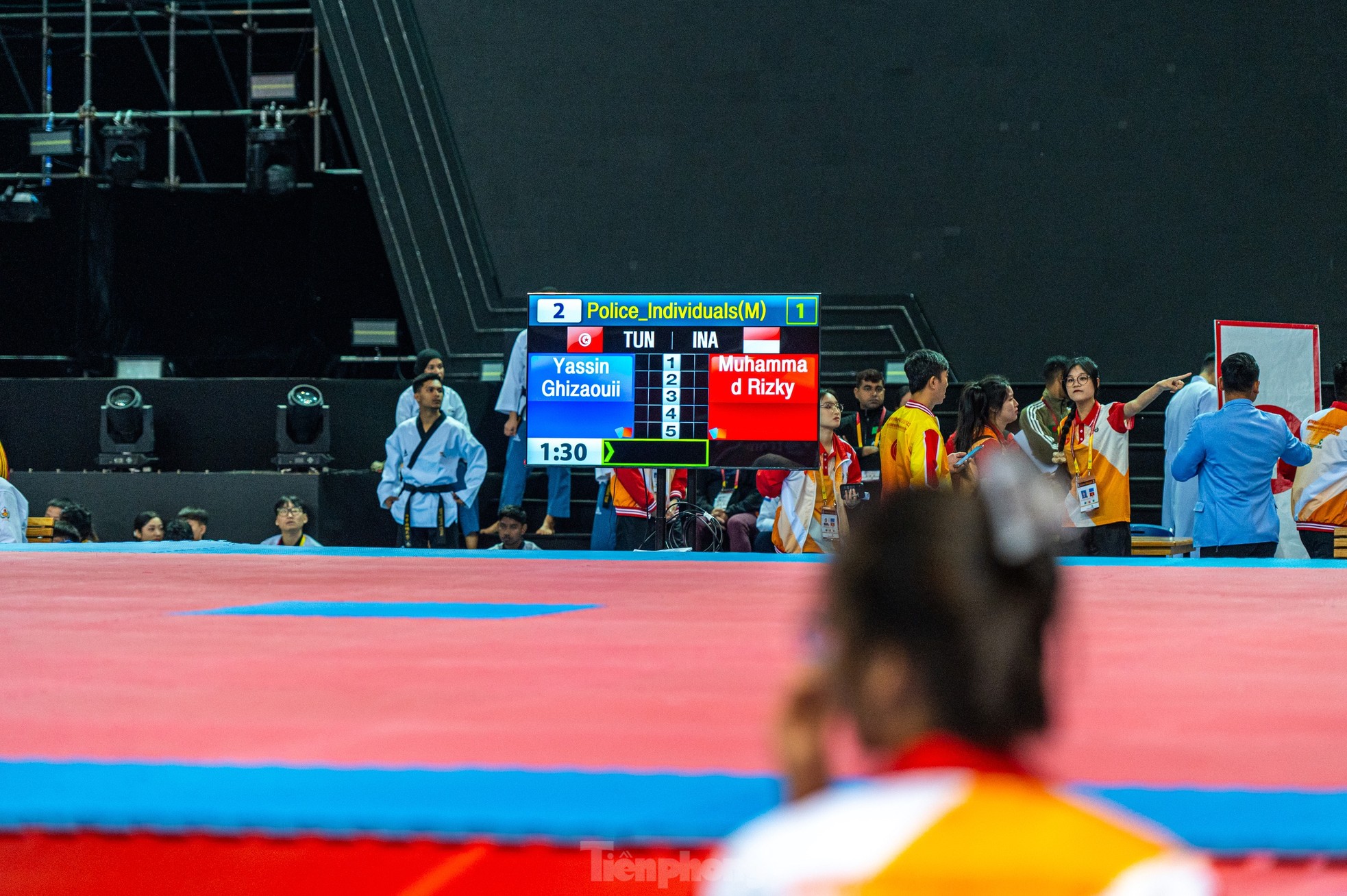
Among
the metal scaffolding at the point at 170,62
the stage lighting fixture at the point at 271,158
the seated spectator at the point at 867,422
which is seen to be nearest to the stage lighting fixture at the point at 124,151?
the metal scaffolding at the point at 170,62

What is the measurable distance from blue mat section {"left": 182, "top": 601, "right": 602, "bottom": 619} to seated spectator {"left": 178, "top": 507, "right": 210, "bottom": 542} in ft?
15.3

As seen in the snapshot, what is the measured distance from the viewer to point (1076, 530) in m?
7.10

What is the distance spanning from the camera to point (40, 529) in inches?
330

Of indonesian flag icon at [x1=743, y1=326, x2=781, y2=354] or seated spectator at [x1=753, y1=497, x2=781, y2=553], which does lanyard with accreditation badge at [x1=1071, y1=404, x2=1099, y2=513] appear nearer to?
indonesian flag icon at [x1=743, y1=326, x2=781, y2=354]

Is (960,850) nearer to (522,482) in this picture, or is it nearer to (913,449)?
(913,449)

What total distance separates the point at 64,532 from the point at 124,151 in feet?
17.2

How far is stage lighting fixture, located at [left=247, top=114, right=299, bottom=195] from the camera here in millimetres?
11945

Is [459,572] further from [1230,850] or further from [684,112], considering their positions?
[684,112]

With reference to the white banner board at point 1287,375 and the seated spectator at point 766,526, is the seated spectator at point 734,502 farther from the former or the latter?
the white banner board at point 1287,375

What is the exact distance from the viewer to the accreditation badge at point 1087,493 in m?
6.77

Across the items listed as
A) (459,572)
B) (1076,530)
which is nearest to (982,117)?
(1076,530)

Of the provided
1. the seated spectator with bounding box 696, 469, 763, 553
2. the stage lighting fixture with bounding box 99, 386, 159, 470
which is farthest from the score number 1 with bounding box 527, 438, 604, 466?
the stage lighting fixture with bounding box 99, 386, 159, 470

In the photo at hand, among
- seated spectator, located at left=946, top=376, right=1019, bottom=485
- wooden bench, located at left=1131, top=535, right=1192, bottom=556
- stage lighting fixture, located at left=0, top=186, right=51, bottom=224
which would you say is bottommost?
wooden bench, located at left=1131, top=535, right=1192, bottom=556

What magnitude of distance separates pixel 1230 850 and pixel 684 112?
1032cm
